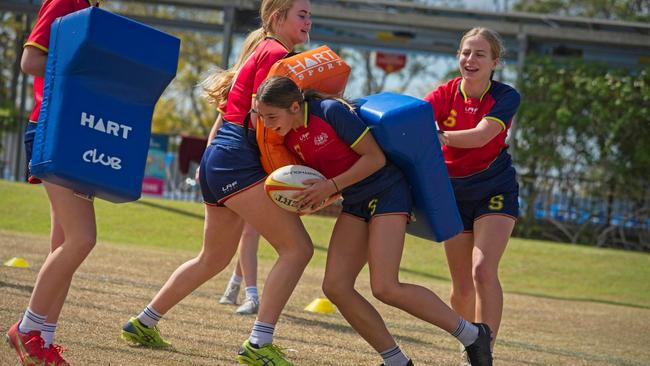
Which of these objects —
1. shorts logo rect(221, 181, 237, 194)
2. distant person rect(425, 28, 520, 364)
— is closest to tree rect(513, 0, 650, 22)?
distant person rect(425, 28, 520, 364)

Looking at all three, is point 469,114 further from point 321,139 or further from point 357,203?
point 321,139

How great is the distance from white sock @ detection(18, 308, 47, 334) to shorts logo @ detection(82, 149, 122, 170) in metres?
0.83

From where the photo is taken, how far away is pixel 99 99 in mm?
4496

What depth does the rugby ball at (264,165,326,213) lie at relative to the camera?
4.83 meters

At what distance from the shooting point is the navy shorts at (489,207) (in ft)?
19.3

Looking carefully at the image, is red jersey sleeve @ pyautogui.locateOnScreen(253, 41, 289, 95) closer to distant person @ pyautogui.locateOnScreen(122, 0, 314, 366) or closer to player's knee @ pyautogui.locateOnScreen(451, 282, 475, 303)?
distant person @ pyautogui.locateOnScreen(122, 0, 314, 366)

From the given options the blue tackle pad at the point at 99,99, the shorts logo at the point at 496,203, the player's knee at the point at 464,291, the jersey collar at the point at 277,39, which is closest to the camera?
the blue tackle pad at the point at 99,99

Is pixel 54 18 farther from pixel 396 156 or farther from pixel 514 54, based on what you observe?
pixel 514 54

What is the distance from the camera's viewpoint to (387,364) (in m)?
5.17

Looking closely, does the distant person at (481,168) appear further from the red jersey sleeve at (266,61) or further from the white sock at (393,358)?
the red jersey sleeve at (266,61)

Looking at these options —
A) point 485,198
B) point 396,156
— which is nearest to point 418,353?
point 485,198

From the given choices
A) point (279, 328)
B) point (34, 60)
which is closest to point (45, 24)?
point (34, 60)

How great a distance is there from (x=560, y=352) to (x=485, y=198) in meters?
2.06

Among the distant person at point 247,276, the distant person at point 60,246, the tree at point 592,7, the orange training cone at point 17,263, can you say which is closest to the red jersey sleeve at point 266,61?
the distant person at point 60,246
